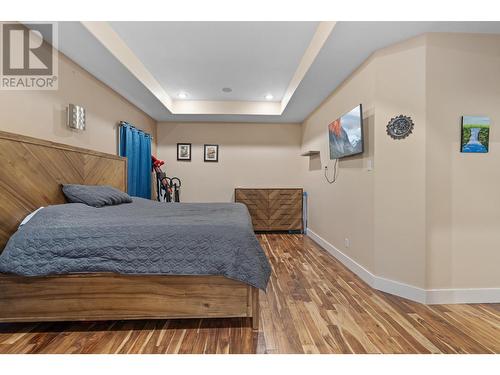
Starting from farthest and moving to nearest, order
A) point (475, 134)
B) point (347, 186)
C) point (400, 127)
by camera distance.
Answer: point (347, 186)
point (400, 127)
point (475, 134)

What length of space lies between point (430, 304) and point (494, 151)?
1.47 metres

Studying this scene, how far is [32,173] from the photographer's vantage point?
1915mm

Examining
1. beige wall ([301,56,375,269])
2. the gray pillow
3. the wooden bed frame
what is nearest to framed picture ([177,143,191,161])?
beige wall ([301,56,375,269])

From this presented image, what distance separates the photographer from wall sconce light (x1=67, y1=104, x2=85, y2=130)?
2475 millimetres

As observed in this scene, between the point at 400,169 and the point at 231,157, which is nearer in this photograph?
the point at 400,169

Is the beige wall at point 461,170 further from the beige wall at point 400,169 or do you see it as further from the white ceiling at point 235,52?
the white ceiling at point 235,52

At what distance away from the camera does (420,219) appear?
207 centimetres

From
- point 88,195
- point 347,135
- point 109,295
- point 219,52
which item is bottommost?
point 109,295

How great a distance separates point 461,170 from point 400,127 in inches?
25.1

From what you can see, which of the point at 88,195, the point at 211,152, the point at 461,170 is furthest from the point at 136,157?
the point at 461,170

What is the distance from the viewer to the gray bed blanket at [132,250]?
152 centimetres

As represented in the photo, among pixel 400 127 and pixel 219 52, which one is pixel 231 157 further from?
pixel 400 127
